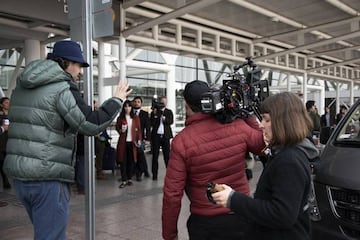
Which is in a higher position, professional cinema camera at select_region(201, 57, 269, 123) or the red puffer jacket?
professional cinema camera at select_region(201, 57, 269, 123)

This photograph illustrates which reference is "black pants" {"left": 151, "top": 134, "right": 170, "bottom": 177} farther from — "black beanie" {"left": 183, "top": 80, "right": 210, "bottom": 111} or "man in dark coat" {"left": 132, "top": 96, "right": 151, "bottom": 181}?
"black beanie" {"left": 183, "top": 80, "right": 210, "bottom": 111}

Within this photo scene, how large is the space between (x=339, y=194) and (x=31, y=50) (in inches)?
409

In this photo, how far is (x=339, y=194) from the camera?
11.1 ft

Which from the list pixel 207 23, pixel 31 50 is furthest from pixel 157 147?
pixel 31 50

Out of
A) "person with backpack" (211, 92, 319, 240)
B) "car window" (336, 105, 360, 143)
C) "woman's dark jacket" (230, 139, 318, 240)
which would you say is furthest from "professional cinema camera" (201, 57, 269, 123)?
"car window" (336, 105, 360, 143)

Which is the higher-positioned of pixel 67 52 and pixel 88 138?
pixel 67 52

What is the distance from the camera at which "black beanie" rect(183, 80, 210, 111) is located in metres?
2.57

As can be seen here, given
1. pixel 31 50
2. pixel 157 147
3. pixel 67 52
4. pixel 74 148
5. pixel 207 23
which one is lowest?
pixel 157 147

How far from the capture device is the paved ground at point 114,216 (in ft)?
17.0

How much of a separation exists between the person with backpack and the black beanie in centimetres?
51

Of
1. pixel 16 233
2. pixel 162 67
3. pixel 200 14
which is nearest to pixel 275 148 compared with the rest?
pixel 16 233

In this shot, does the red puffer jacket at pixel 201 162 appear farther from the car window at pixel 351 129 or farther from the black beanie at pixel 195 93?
the car window at pixel 351 129

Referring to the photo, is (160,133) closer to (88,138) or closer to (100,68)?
(100,68)

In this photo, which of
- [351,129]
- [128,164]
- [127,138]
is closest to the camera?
[351,129]
